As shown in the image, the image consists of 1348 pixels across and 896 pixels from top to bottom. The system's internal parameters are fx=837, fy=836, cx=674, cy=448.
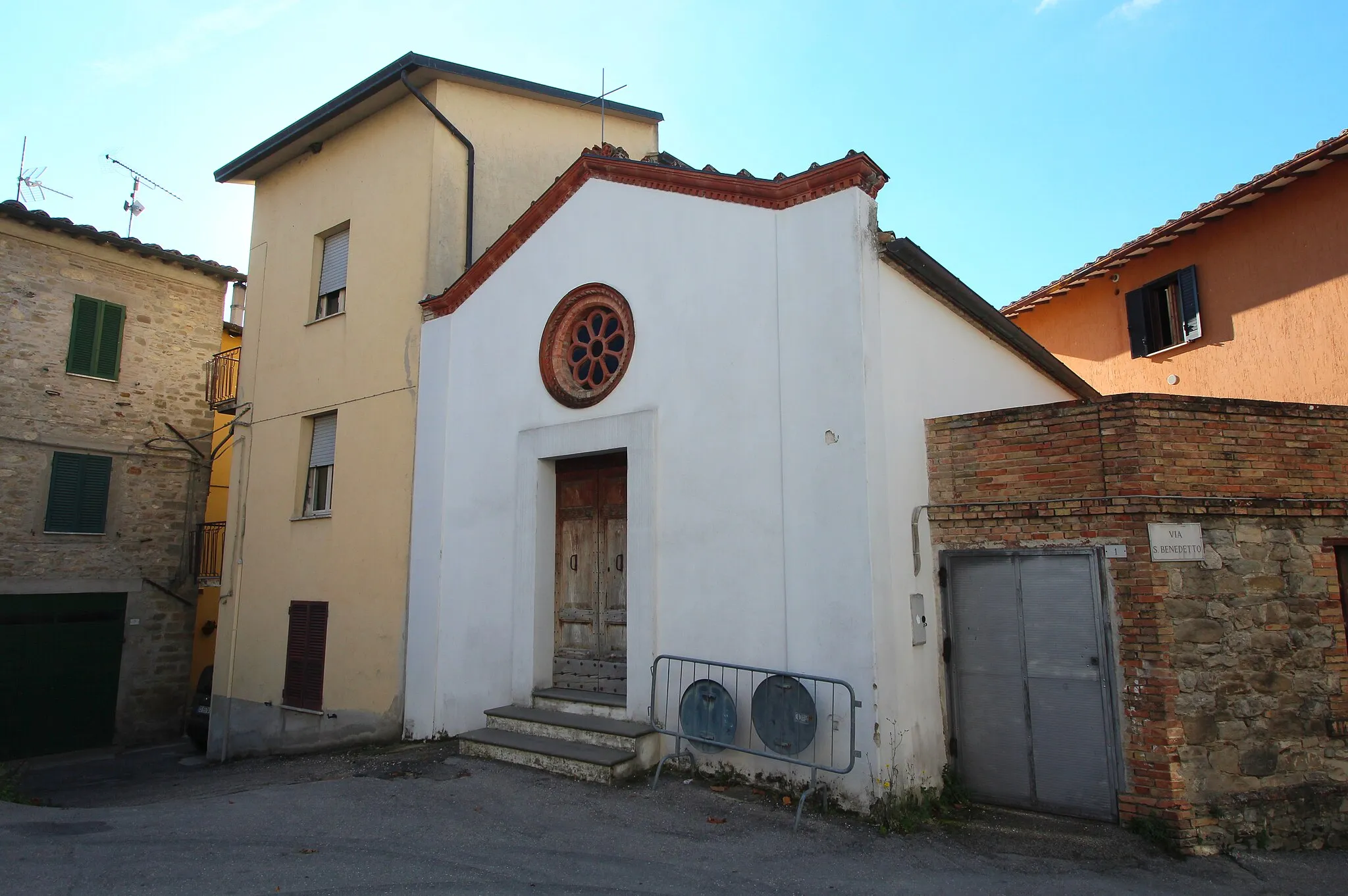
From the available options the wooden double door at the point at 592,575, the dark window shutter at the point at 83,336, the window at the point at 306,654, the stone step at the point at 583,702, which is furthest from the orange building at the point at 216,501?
the stone step at the point at 583,702

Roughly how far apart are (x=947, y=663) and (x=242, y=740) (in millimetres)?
9890

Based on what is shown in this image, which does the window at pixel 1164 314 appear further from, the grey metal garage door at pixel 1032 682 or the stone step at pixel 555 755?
the stone step at pixel 555 755

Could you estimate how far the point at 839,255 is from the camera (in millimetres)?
6891

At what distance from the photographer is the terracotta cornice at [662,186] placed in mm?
7004

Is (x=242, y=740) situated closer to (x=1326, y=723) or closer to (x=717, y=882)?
(x=717, y=882)

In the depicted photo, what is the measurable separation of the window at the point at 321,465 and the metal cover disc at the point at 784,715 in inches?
289

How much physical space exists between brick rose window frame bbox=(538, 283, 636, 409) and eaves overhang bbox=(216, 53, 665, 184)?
4402 mm

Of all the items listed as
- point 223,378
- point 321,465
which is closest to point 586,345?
point 321,465

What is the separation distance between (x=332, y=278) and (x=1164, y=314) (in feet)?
41.2

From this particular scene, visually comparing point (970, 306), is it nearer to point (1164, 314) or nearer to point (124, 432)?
point (1164, 314)

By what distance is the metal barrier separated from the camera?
6367 mm

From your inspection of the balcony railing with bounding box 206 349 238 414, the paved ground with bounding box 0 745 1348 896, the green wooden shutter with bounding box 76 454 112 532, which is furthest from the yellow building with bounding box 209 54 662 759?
the paved ground with bounding box 0 745 1348 896

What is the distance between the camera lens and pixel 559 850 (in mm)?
5652

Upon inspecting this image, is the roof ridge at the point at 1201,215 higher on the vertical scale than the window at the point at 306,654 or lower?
higher
